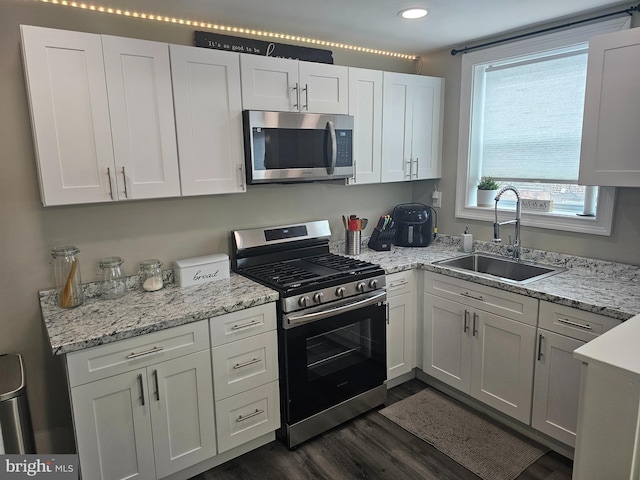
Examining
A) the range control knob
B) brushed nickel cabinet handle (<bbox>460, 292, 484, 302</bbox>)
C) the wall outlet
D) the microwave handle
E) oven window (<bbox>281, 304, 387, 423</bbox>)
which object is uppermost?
the microwave handle

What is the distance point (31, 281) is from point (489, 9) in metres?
2.90

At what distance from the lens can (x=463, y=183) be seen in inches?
134

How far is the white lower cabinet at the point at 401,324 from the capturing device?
290 cm

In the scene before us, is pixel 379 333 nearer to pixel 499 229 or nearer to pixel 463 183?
pixel 499 229

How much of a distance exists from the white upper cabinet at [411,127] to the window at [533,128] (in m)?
0.20

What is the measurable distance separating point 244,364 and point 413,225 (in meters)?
1.79

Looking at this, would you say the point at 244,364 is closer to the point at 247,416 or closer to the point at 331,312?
the point at 247,416

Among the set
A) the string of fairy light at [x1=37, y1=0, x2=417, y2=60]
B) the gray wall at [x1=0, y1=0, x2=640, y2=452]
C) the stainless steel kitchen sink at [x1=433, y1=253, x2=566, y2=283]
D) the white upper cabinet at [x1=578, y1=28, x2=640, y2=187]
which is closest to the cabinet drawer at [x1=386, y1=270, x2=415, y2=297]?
the stainless steel kitchen sink at [x1=433, y1=253, x2=566, y2=283]

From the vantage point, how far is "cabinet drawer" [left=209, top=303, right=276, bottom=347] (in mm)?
2154

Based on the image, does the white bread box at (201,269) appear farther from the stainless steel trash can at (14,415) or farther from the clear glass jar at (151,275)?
the stainless steel trash can at (14,415)

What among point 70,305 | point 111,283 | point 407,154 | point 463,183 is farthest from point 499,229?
point 70,305

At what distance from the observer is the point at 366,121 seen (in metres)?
3.02

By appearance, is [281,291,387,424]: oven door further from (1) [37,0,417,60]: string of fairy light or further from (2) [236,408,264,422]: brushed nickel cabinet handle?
(1) [37,0,417,60]: string of fairy light

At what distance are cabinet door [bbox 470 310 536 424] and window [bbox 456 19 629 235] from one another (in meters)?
0.82
